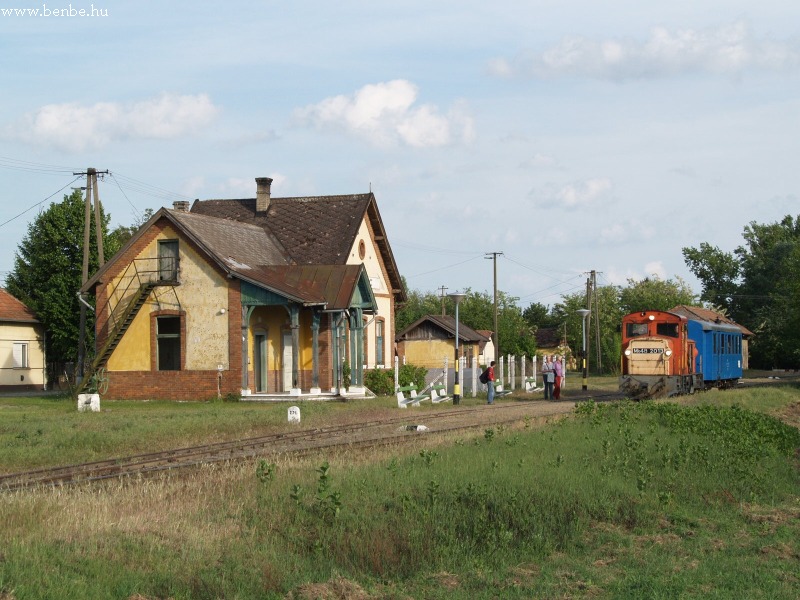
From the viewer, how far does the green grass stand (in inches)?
343

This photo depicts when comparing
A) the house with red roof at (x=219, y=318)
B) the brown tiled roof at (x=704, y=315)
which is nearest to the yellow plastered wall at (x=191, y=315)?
the house with red roof at (x=219, y=318)

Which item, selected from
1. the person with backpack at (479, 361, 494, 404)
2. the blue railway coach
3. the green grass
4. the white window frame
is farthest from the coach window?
the green grass

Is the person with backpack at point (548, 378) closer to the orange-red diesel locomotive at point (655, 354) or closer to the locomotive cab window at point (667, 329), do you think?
the orange-red diesel locomotive at point (655, 354)

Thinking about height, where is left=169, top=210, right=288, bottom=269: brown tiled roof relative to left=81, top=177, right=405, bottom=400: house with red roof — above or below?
above

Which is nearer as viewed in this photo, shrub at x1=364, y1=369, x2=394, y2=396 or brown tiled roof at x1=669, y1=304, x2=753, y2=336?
shrub at x1=364, y1=369, x2=394, y2=396

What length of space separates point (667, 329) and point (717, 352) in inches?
314

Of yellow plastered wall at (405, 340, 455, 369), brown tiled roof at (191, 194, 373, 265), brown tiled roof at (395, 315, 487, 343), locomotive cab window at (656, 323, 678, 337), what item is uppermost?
brown tiled roof at (191, 194, 373, 265)

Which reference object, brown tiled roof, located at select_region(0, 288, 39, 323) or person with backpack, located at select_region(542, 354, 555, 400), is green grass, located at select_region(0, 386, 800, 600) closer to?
person with backpack, located at select_region(542, 354, 555, 400)

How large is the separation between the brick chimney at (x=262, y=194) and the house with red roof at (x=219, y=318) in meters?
4.21

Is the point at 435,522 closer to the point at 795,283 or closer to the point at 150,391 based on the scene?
the point at 150,391

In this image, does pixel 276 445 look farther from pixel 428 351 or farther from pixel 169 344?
pixel 428 351

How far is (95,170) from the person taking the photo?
4050 cm

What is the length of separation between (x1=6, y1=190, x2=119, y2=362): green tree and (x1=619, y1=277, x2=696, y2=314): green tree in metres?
52.8

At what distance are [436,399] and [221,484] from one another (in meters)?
22.4
